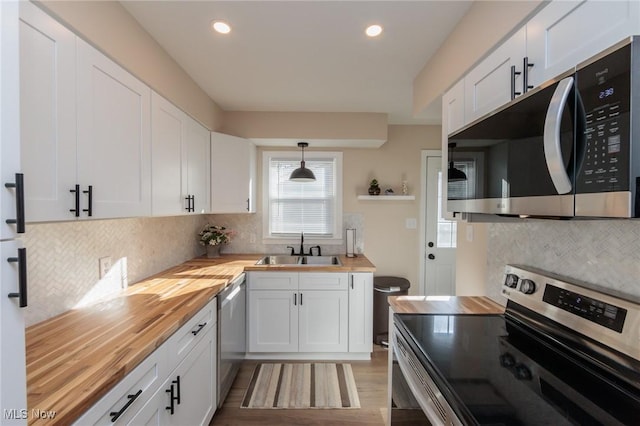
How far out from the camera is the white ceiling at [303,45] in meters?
1.50

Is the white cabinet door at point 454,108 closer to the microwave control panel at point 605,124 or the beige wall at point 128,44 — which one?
the microwave control panel at point 605,124

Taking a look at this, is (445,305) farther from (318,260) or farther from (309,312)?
(318,260)

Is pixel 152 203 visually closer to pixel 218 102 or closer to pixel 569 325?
pixel 218 102

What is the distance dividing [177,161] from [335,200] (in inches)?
71.8

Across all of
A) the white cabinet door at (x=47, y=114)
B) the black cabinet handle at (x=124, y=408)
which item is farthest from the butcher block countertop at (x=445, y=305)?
the white cabinet door at (x=47, y=114)

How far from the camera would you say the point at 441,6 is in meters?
1.46

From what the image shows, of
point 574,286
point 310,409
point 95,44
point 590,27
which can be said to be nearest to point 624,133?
point 590,27

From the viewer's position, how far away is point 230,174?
288cm

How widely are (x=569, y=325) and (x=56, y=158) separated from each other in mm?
1979

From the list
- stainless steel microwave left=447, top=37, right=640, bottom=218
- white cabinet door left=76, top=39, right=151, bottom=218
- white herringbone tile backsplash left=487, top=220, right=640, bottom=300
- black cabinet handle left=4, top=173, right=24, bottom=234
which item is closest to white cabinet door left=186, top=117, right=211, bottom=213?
white cabinet door left=76, top=39, right=151, bottom=218

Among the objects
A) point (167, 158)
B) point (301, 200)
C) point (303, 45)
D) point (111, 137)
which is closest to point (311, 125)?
point (301, 200)

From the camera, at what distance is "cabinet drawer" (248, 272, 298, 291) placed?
2.71m

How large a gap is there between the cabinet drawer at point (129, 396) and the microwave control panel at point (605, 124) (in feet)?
4.80

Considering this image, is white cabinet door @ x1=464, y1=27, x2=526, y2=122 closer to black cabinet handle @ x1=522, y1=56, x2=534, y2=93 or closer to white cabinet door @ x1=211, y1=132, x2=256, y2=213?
black cabinet handle @ x1=522, y1=56, x2=534, y2=93
